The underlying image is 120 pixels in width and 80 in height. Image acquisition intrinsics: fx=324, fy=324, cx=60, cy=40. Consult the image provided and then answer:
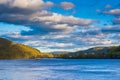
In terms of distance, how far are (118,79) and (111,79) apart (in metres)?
2.02

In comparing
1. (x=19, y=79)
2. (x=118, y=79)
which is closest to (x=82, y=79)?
(x=118, y=79)

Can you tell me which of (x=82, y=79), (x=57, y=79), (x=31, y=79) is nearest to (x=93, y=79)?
(x=82, y=79)

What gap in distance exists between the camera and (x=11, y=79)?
77.8m

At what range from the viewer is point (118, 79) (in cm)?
8031

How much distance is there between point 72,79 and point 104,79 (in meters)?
8.35

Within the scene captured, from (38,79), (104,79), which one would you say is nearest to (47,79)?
(38,79)

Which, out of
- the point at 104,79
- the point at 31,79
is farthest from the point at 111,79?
the point at 31,79

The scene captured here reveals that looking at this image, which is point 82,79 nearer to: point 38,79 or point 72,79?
point 72,79

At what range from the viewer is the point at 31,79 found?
80.2 m

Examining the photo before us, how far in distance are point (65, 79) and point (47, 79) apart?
4440 mm

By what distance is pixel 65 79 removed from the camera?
A: 79500mm

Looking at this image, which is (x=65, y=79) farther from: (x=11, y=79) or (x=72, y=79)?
(x=11, y=79)

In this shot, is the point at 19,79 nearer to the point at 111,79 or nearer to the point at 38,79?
the point at 38,79

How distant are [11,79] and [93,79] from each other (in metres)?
20.3
